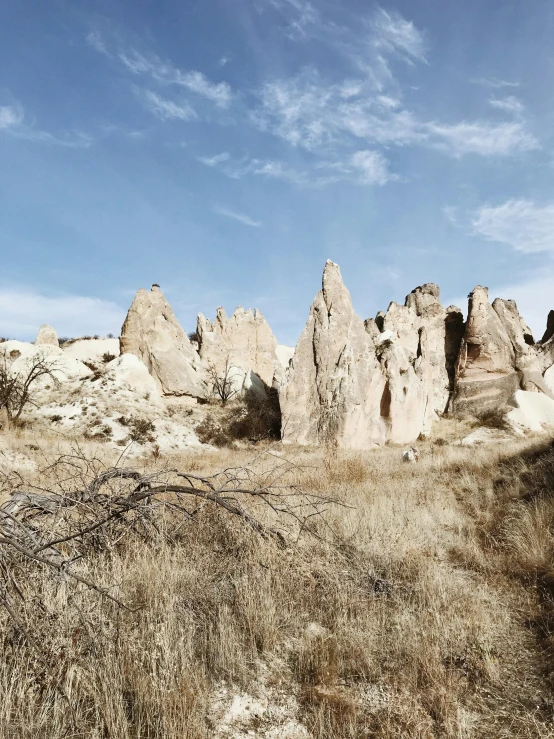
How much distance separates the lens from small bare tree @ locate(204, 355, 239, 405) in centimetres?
2970

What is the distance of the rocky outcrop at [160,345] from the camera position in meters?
27.5

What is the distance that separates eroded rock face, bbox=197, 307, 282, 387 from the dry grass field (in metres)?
30.3

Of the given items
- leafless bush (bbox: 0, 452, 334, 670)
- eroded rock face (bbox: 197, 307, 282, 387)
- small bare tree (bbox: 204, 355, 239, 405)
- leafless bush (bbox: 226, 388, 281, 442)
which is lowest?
leafless bush (bbox: 0, 452, 334, 670)

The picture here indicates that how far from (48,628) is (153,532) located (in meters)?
1.71

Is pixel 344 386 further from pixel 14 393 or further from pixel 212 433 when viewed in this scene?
pixel 14 393

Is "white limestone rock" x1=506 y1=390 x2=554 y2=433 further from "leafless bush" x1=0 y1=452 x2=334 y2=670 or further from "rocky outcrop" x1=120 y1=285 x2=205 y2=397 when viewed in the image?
"leafless bush" x1=0 y1=452 x2=334 y2=670

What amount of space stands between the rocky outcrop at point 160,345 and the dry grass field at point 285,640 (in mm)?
23652

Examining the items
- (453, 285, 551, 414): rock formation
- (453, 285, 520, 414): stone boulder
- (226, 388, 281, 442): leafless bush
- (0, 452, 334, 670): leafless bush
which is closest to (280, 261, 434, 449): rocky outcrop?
(226, 388, 281, 442): leafless bush

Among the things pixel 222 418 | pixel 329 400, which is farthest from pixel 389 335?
pixel 222 418

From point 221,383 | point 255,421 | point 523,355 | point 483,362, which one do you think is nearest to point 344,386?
point 255,421

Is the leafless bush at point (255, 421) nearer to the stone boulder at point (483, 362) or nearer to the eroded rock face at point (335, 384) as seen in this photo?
the eroded rock face at point (335, 384)

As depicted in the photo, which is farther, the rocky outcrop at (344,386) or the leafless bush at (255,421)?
the leafless bush at (255,421)

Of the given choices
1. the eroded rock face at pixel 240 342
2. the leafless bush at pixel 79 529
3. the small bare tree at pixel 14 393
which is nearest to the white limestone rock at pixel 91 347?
the eroded rock face at pixel 240 342

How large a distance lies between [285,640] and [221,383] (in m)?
28.3
